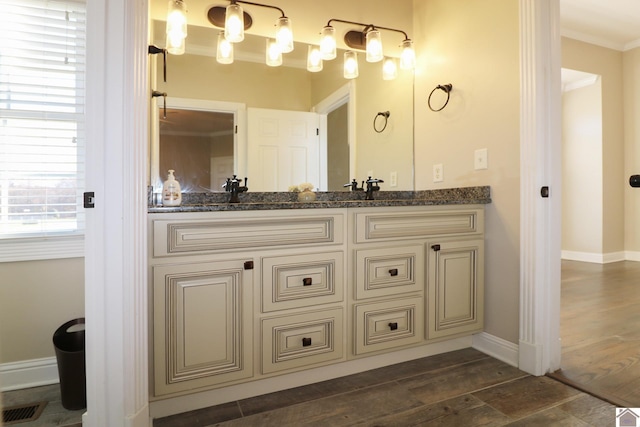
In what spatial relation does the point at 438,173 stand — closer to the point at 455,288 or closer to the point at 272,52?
the point at 455,288

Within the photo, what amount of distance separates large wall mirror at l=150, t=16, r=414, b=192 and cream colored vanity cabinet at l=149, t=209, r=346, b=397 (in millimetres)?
615

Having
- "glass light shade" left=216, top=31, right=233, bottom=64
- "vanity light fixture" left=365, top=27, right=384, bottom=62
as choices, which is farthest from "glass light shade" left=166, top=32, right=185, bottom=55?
"vanity light fixture" left=365, top=27, right=384, bottom=62

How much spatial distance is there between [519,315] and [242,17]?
223cm

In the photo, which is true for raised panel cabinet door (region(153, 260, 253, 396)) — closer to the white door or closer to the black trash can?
the black trash can

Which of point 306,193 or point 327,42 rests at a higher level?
point 327,42

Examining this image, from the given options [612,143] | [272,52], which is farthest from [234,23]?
[612,143]

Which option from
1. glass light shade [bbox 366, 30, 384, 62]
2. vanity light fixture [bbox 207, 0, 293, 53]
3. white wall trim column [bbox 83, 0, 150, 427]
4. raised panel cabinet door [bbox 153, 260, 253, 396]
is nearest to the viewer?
white wall trim column [bbox 83, 0, 150, 427]

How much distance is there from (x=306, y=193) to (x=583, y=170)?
4433 mm

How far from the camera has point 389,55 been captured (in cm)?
259

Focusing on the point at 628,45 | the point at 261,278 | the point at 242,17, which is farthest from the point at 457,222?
the point at 628,45

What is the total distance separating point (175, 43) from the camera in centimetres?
199

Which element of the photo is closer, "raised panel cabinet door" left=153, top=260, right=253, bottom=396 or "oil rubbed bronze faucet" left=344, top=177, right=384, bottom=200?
"raised panel cabinet door" left=153, top=260, right=253, bottom=396

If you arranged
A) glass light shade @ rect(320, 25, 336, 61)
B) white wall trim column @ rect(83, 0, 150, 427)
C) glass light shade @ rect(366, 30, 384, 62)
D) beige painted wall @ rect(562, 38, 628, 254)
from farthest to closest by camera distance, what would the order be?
beige painted wall @ rect(562, 38, 628, 254) → glass light shade @ rect(366, 30, 384, 62) → glass light shade @ rect(320, 25, 336, 61) → white wall trim column @ rect(83, 0, 150, 427)

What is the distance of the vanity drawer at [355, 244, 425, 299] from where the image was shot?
1.80m
